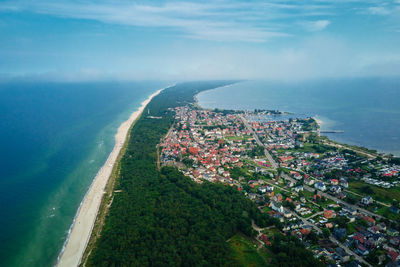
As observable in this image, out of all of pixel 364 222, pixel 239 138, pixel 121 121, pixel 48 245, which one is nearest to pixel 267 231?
pixel 364 222

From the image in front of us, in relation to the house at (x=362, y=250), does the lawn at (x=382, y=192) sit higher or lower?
higher

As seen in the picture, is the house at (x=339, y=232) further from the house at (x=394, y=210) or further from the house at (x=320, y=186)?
the house at (x=320, y=186)

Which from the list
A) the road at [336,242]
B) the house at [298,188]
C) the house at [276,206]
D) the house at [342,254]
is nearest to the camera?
the house at [342,254]

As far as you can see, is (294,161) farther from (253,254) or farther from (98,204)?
(98,204)

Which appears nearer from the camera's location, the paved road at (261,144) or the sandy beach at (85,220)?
the sandy beach at (85,220)

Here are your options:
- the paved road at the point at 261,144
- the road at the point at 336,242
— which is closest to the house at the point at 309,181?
the paved road at the point at 261,144

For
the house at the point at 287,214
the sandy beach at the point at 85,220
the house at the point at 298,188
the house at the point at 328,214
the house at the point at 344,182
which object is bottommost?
the sandy beach at the point at 85,220

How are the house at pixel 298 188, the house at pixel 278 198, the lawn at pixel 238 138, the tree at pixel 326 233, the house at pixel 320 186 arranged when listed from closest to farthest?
1. the tree at pixel 326 233
2. the house at pixel 278 198
3. the house at pixel 298 188
4. the house at pixel 320 186
5. the lawn at pixel 238 138
